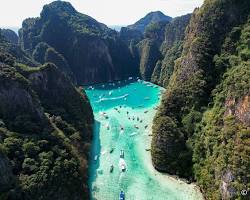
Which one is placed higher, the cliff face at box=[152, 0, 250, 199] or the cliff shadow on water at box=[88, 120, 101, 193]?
the cliff face at box=[152, 0, 250, 199]

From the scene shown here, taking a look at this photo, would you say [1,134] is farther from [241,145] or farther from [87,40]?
[87,40]

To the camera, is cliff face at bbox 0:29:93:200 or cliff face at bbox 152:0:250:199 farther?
cliff face at bbox 152:0:250:199

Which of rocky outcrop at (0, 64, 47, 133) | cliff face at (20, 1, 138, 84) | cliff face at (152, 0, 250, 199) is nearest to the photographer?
cliff face at (152, 0, 250, 199)

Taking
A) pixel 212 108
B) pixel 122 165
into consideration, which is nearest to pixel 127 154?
pixel 122 165

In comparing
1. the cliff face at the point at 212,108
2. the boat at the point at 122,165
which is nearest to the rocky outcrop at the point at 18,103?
the boat at the point at 122,165

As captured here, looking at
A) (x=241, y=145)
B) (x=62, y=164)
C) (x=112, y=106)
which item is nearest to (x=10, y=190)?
(x=62, y=164)

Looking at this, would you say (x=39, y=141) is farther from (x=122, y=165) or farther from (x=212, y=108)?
(x=212, y=108)

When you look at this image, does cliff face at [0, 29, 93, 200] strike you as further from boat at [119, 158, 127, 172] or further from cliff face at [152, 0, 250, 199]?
cliff face at [152, 0, 250, 199]

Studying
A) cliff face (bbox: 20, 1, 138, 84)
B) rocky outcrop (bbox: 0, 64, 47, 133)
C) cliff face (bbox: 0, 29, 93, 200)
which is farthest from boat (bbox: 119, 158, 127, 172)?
cliff face (bbox: 20, 1, 138, 84)
